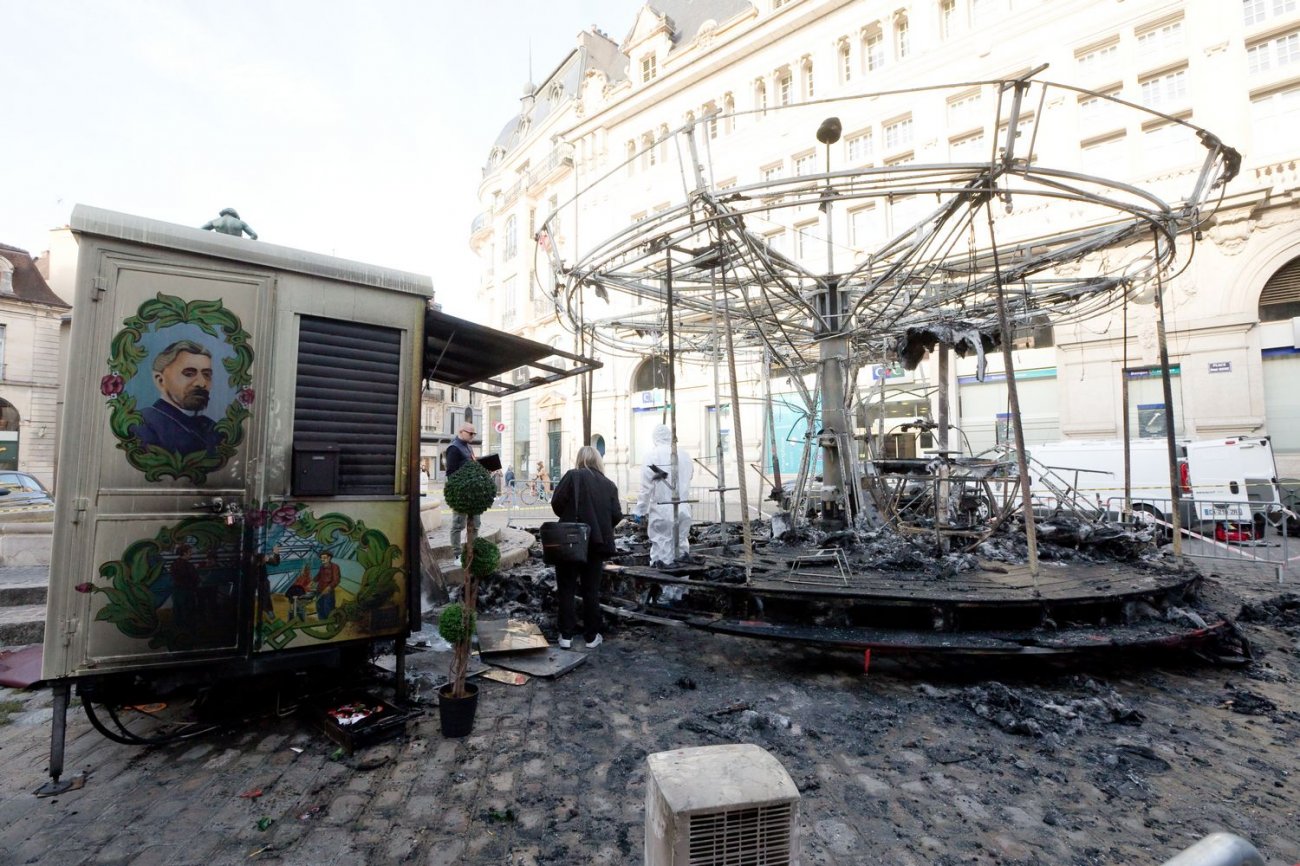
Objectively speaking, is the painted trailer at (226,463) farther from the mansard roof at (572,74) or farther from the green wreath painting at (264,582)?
the mansard roof at (572,74)

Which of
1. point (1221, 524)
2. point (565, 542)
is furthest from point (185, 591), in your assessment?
point (1221, 524)

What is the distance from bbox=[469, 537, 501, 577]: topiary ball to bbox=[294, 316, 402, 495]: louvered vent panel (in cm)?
83

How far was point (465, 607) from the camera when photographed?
4.00 metres

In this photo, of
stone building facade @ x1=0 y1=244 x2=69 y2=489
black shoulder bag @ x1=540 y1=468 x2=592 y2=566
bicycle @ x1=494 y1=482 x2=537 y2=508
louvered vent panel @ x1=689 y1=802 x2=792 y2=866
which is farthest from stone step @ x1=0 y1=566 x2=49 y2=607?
stone building facade @ x1=0 y1=244 x2=69 y2=489

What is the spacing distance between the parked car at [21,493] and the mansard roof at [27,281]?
77.6 feet

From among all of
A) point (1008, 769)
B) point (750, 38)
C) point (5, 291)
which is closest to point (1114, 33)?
point (750, 38)

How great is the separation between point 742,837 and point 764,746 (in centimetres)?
220

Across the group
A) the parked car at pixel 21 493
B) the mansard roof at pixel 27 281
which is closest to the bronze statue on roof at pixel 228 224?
the parked car at pixel 21 493

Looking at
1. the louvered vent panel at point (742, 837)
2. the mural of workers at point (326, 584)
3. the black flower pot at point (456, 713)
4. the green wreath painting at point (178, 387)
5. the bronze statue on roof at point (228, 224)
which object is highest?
the bronze statue on roof at point (228, 224)

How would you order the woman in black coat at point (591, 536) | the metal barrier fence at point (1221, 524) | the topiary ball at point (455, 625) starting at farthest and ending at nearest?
the metal barrier fence at point (1221, 524), the woman in black coat at point (591, 536), the topiary ball at point (455, 625)

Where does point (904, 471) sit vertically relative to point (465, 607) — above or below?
above

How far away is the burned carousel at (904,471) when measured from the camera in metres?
5.14

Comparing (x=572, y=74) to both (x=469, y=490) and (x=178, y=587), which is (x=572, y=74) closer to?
(x=469, y=490)

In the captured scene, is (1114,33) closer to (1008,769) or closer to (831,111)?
(831,111)
